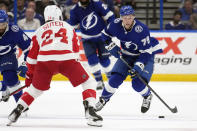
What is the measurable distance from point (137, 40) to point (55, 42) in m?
1.37

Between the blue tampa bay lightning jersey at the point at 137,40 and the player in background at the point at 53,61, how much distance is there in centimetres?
115

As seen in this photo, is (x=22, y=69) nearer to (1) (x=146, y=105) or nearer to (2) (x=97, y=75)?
(1) (x=146, y=105)

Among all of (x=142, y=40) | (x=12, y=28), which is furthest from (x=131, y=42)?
(x=12, y=28)

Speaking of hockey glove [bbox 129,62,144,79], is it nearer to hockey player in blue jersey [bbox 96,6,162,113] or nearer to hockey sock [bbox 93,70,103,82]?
hockey player in blue jersey [bbox 96,6,162,113]

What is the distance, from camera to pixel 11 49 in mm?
5891

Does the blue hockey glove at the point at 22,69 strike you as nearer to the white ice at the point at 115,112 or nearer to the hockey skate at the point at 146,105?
the white ice at the point at 115,112

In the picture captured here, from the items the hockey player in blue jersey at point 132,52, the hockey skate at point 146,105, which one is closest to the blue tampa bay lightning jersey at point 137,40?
the hockey player in blue jersey at point 132,52

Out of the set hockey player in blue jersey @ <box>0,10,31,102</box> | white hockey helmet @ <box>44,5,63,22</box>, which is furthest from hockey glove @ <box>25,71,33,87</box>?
hockey player in blue jersey @ <box>0,10,31,102</box>

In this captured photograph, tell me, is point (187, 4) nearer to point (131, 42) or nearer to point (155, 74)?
point (155, 74)

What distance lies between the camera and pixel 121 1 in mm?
Answer: 9820

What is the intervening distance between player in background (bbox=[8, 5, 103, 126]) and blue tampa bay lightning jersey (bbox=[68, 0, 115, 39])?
335 cm

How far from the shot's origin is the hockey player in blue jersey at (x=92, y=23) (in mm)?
8375

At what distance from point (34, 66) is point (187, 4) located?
206 inches

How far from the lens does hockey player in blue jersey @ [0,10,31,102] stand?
5730 millimetres
